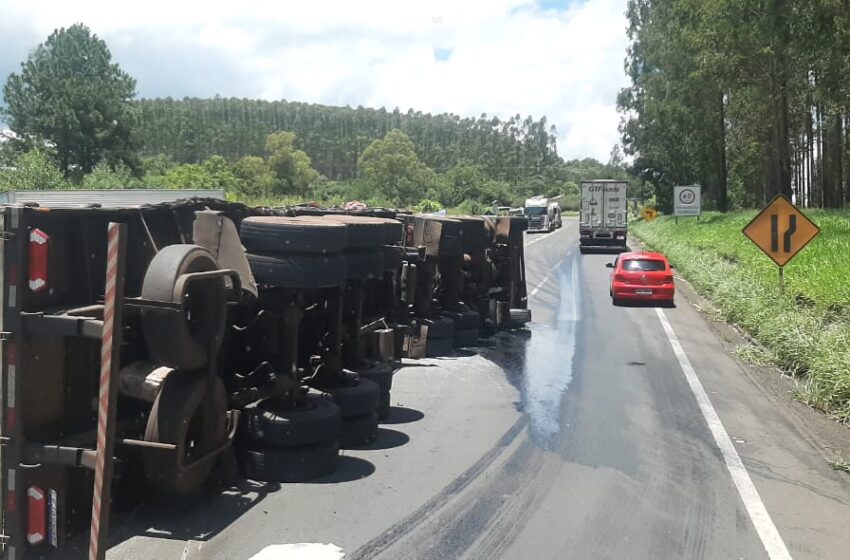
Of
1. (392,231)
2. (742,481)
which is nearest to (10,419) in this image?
(392,231)

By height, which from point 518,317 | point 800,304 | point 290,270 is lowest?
point 518,317

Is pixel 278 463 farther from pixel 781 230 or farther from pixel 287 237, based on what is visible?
pixel 781 230

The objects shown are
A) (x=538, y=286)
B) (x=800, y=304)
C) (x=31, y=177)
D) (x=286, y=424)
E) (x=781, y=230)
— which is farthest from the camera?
(x=31, y=177)

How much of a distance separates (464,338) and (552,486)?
285 inches

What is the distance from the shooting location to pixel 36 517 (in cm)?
463

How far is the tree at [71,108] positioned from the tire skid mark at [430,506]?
64621 millimetres

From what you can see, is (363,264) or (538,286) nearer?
(363,264)

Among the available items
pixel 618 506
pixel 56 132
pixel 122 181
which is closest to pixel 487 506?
pixel 618 506

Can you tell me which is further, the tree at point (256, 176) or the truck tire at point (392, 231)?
the tree at point (256, 176)

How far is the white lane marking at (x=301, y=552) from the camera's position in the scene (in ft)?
17.6

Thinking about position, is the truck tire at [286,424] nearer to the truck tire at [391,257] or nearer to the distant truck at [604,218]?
the truck tire at [391,257]

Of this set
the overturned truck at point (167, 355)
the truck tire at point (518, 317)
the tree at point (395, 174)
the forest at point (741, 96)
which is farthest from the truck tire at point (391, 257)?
the tree at point (395, 174)

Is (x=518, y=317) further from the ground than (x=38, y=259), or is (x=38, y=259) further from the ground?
(x=38, y=259)

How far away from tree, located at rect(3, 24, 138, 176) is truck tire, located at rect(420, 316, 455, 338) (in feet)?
195
